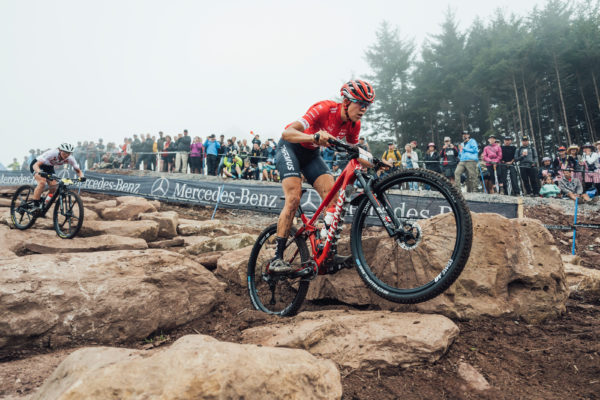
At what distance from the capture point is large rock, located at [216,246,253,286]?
5.77 m

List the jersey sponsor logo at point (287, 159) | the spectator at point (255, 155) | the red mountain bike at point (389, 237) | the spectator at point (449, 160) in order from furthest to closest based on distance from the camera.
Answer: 1. the spectator at point (255, 155)
2. the spectator at point (449, 160)
3. the jersey sponsor logo at point (287, 159)
4. the red mountain bike at point (389, 237)

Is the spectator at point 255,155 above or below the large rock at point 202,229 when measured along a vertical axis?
above

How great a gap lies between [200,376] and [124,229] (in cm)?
806

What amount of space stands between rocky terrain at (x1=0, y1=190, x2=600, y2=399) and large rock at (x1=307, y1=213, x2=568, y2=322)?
0.05 feet

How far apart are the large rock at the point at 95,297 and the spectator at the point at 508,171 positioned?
12.6 m

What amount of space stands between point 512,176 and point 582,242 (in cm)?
410

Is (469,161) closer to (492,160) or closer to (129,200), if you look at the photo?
(492,160)

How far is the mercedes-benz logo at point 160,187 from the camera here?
15.9 m

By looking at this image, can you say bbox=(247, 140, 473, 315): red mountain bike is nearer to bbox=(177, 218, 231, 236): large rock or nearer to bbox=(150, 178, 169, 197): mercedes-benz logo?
bbox=(177, 218, 231, 236): large rock

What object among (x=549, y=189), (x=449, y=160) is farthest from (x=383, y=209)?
(x=549, y=189)

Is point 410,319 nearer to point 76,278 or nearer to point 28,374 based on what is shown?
point 28,374

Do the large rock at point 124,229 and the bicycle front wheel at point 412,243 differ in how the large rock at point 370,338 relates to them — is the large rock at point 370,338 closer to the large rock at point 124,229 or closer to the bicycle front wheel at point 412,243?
the bicycle front wheel at point 412,243

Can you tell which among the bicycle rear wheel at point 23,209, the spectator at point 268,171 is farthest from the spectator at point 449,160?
the bicycle rear wheel at point 23,209

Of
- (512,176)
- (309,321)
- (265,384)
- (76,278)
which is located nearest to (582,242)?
(512,176)
